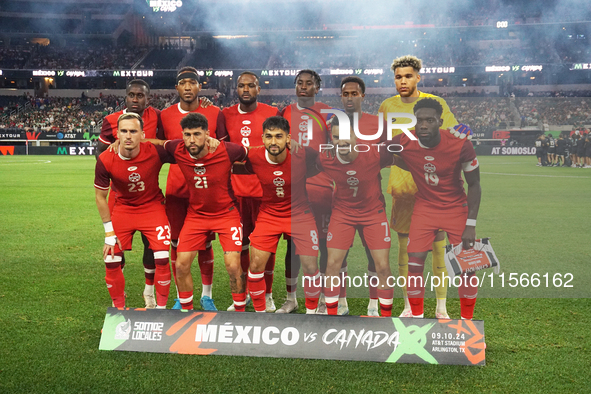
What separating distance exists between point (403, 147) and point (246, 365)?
7.16 ft

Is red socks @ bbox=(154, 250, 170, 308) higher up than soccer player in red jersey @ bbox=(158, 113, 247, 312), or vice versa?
soccer player in red jersey @ bbox=(158, 113, 247, 312)

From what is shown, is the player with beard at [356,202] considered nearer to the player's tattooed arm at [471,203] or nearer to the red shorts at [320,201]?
the red shorts at [320,201]

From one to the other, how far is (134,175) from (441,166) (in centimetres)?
273

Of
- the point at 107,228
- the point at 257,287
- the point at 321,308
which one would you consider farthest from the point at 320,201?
the point at 107,228

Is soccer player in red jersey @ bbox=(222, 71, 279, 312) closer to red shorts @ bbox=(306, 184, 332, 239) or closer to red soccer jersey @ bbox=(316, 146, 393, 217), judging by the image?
red shorts @ bbox=(306, 184, 332, 239)

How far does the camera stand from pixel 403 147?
4402 mm

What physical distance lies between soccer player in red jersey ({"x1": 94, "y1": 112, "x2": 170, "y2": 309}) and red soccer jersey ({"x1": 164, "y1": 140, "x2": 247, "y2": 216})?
293 millimetres

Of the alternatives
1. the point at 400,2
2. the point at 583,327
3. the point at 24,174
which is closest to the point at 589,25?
the point at 400,2

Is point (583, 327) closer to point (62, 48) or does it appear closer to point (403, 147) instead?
point (403, 147)

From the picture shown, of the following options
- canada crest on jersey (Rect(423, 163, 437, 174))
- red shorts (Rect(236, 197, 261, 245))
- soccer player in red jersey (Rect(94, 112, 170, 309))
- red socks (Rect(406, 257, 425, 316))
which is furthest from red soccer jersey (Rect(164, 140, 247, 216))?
red socks (Rect(406, 257, 425, 316))

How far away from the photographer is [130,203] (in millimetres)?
4883

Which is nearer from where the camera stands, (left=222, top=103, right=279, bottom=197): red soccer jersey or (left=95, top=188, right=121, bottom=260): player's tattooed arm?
(left=95, top=188, right=121, bottom=260): player's tattooed arm

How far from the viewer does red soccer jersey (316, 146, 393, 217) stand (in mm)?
4422

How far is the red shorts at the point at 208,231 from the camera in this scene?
183 inches
